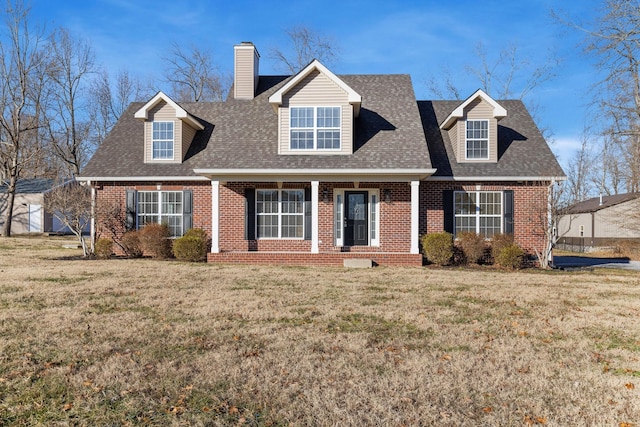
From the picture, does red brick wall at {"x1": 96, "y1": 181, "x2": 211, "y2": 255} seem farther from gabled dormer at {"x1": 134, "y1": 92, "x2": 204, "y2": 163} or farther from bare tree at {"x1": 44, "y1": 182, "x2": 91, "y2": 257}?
gabled dormer at {"x1": 134, "y1": 92, "x2": 204, "y2": 163}

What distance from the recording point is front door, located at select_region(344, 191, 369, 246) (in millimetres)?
16219

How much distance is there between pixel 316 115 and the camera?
51.5 feet

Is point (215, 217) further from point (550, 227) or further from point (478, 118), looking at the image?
point (550, 227)

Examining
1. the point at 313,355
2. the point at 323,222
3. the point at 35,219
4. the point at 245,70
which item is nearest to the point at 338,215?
the point at 323,222

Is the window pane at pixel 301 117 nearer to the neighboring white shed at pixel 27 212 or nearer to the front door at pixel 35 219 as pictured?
the neighboring white shed at pixel 27 212

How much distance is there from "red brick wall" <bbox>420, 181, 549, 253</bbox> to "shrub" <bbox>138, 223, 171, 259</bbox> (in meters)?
8.25

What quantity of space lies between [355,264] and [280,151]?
14.6 ft

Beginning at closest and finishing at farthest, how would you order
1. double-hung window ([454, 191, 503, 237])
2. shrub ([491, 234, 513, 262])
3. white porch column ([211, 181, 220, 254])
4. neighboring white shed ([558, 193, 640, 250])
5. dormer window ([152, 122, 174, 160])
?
1. shrub ([491, 234, 513, 262])
2. white porch column ([211, 181, 220, 254])
3. double-hung window ([454, 191, 503, 237])
4. dormer window ([152, 122, 174, 160])
5. neighboring white shed ([558, 193, 640, 250])

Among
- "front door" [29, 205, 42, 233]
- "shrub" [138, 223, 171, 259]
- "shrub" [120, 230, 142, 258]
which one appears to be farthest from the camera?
"front door" [29, 205, 42, 233]

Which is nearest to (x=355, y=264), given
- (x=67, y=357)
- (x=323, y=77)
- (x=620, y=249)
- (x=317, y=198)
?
(x=317, y=198)

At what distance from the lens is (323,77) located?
1563cm

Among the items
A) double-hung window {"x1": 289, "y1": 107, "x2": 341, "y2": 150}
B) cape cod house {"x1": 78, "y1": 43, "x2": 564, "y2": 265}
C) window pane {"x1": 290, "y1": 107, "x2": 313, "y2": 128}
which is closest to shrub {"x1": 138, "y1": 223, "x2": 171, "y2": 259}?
cape cod house {"x1": 78, "y1": 43, "x2": 564, "y2": 265}

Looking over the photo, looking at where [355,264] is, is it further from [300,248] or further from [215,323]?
[215,323]

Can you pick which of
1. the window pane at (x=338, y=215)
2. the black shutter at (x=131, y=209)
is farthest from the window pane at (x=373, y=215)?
the black shutter at (x=131, y=209)
